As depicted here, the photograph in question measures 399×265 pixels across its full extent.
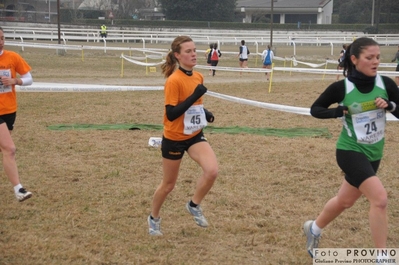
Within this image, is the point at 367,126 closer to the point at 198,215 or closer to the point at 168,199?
the point at 198,215

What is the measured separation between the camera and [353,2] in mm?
74000

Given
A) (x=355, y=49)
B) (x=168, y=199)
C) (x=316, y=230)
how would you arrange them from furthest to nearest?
(x=168, y=199)
(x=316, y=230)
(x=355, y=49)

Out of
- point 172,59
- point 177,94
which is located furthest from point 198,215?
point 172,59

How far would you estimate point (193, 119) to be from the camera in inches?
211

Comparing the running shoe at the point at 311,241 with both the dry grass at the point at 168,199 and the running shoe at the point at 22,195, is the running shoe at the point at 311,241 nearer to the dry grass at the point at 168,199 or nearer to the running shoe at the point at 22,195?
the dry grass at the point at 168,199

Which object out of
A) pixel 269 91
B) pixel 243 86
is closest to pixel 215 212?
pixel 269 91

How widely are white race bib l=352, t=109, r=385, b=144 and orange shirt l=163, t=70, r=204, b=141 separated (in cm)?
156

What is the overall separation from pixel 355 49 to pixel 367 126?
A: 0.66 meters

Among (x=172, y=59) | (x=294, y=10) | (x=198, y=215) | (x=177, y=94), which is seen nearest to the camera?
(x=177, y=94)

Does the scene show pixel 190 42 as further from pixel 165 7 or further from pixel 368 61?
pixel 165 7

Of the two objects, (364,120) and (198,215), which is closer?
(364,120)

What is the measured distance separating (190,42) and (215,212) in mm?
2130

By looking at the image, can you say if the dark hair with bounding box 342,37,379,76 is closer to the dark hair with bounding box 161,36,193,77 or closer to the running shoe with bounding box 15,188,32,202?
the dark hair with bounding box 161,36,193,77

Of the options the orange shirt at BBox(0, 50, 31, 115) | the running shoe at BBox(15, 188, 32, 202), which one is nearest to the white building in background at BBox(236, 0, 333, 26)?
the orange shirt at BBox(0, 50, 31, 115)
